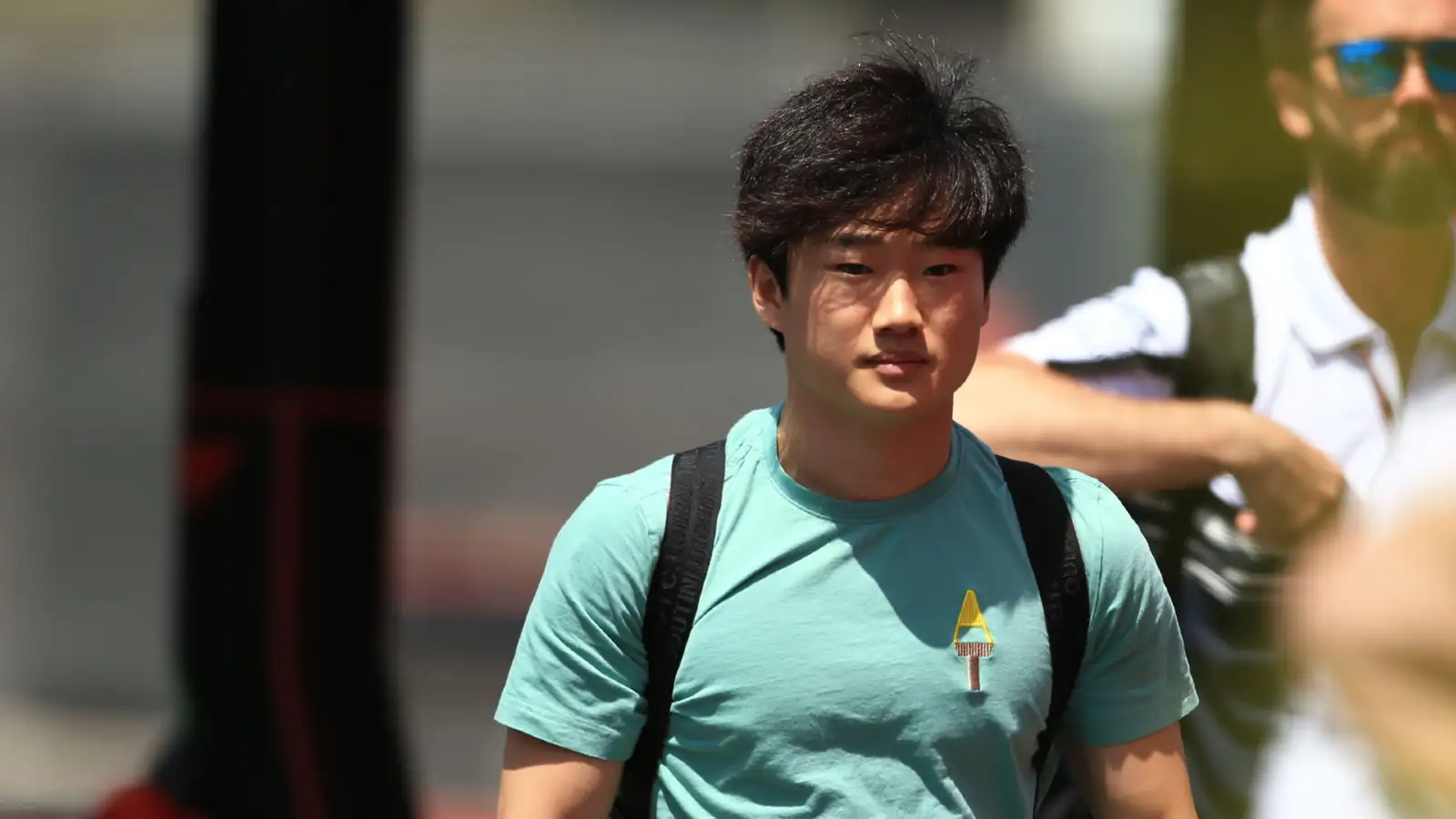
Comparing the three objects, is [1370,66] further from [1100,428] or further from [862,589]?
[862,589]

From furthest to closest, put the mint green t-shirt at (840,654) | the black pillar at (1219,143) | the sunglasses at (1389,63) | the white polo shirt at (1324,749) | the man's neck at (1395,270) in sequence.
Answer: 1. the black pillar at (1219,143)
2. the man's neck at (1395,270)
3. the sunglasses at (1389,63)
4. the white polo shirt at (1324,749)
5. the mint green t-shirt at (840,654)

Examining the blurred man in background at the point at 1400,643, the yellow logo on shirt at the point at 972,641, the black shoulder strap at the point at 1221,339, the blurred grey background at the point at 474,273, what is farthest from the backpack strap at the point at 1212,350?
the blurred grey background at the point at 474,273

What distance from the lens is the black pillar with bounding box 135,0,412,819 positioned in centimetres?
279

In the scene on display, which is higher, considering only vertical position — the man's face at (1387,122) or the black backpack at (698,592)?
the man's face at (1387,122)

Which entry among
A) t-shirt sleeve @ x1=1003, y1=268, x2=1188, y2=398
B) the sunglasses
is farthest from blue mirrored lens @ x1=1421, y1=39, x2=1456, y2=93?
t-shirt sleeve @ x1=1003, y1=268, x2=1188, y2=398

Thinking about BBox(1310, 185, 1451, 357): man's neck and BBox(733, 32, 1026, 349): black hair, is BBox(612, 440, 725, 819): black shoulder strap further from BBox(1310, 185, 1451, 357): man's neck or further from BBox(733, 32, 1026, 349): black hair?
BBox(1310, 185, 1451, 357): man's neck

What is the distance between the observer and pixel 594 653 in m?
1.63

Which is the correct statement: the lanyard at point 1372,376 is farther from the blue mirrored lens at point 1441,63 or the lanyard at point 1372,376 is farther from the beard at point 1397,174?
the blue mirrored lens at point 1441,63

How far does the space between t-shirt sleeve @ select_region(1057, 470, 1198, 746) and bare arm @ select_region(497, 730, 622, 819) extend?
0.42m

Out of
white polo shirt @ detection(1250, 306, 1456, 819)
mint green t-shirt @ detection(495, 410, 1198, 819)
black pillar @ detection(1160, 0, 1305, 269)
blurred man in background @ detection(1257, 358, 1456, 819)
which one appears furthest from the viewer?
black pillar @ detection(1160, 0, 1305, 269)

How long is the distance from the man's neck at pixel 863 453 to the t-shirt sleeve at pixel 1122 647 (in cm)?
14

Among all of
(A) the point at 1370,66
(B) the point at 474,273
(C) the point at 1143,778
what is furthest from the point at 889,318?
(B) the point at 474,273

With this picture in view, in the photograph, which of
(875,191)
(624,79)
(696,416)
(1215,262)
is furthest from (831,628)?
(624,79)

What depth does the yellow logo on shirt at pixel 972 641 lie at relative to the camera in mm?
1615
